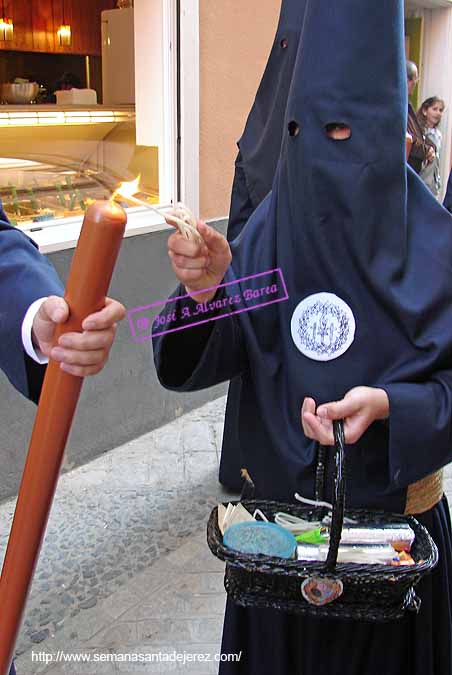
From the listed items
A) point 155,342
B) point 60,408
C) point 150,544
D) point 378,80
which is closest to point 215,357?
point 155,342

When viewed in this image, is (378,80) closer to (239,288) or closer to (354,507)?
(239,288)

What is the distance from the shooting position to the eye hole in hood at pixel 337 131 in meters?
1.56

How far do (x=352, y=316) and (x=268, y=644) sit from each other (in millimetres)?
893

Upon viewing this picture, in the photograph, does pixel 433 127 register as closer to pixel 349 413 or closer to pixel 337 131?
pixel 337 131

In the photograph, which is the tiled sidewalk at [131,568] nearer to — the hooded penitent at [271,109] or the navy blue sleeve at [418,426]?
the navy blue sleeve at [418,426]

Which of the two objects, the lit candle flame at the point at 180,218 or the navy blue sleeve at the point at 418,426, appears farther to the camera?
the navy blue sleeve at the point at 418,426

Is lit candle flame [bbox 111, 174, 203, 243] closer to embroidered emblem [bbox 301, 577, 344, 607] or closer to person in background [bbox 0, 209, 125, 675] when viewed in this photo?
person in background [bbox 0, 209, 125, 675]

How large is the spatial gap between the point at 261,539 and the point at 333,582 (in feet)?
0.59

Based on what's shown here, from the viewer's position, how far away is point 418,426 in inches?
59.8

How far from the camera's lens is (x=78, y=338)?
2.74 feet

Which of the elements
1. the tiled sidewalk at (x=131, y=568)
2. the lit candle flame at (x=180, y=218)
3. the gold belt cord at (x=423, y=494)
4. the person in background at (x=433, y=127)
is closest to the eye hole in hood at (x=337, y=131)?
the lit candle flame at (x=180, y=218)

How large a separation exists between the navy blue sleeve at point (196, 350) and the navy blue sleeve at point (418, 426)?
14.5 inches

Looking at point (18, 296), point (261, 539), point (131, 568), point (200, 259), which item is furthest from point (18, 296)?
point (131, 568)

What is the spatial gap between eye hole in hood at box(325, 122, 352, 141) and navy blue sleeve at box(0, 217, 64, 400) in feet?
2.21
